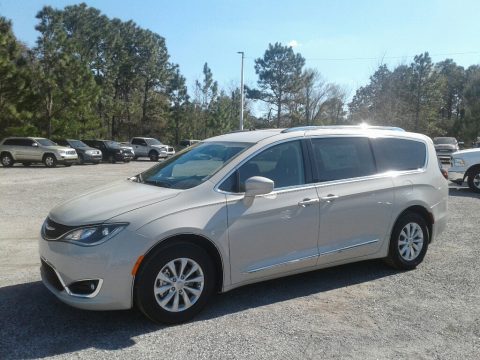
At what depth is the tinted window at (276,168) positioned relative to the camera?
4.53 metres

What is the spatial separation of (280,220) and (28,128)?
1288 inches

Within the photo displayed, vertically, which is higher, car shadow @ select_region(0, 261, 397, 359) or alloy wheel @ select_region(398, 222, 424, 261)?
alloy wheel @ select_region(398, 222, 424, 261)

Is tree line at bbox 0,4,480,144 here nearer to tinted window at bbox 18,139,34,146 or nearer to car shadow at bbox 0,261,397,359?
tinted window at bbox 18,139,34,146

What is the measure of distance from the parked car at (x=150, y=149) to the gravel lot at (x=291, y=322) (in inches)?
1196

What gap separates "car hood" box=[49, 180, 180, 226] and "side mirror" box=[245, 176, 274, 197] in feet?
2.12

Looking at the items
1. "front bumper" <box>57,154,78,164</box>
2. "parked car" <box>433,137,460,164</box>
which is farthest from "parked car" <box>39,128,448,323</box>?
"parked car" <box>433,137,460,164</box>

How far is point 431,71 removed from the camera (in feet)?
185

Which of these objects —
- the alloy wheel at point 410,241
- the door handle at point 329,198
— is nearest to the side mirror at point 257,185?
the door handle at point 329,198

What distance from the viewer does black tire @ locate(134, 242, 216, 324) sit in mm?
3944

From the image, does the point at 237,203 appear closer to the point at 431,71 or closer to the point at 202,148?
the point at 202,148

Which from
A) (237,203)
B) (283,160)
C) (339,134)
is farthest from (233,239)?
(339,134)

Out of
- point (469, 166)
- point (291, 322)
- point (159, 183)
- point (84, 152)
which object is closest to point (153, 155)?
point (84, 152)

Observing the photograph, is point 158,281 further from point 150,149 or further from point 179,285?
point 150,149

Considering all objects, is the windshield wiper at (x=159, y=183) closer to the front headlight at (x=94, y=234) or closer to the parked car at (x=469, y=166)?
the front headlight at (x=94, y=234)
